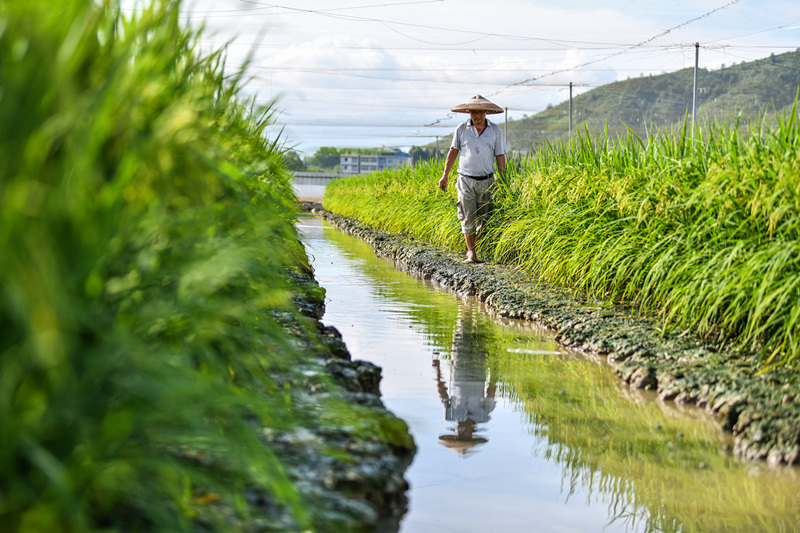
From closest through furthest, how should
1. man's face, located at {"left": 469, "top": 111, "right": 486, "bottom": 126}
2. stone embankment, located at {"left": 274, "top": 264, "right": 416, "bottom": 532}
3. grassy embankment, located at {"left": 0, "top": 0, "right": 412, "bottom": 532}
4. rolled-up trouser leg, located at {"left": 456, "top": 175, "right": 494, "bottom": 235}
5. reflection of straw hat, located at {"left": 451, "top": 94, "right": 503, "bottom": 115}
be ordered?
1. grassy embankment, located at {"left": 0, "top": 0, "right": 412, "bottom": 532}
2. stone embankment, located at {"left": 274, "top": 264, "right": 416, "bottom": 532}
3. reflection of straw hat, located at {"left": 451, "top": 94, "right": 503, "bottom": 115}
4. man's face, located at {"left": 469, "top": 111, "right": 486, "bottom": 126}
5. rolled-up trouser leg, located at {"left": 456, "top": 175, "right": 494, "bottom": 235}

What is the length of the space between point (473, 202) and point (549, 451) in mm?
5116

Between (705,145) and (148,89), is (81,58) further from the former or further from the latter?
(705,145)

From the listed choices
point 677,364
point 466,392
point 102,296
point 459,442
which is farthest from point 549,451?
point 102,296

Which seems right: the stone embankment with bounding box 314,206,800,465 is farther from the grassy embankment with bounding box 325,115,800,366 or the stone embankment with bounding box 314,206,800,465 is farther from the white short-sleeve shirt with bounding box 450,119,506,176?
the white short-sleeve shirt with bounding box 450,119,506,176

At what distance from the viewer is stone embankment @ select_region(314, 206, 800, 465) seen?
2887 mm

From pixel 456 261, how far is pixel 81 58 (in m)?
6.72

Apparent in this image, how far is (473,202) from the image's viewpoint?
7.85 m

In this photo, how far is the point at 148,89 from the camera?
148 cm

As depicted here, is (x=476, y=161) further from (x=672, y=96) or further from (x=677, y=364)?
(x=672, y=96)

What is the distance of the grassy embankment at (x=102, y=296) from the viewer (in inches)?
44.8

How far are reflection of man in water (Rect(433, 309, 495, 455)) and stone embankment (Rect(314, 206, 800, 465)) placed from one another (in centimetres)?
58

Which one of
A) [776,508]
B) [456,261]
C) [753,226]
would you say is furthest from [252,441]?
[456,261]

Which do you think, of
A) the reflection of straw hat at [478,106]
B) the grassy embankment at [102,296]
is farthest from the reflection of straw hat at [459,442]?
the reflection of straw hat at [478,106]

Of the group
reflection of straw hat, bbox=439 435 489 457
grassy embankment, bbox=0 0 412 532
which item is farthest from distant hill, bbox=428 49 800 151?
grassy embankment, bbox=0 0 412 532
